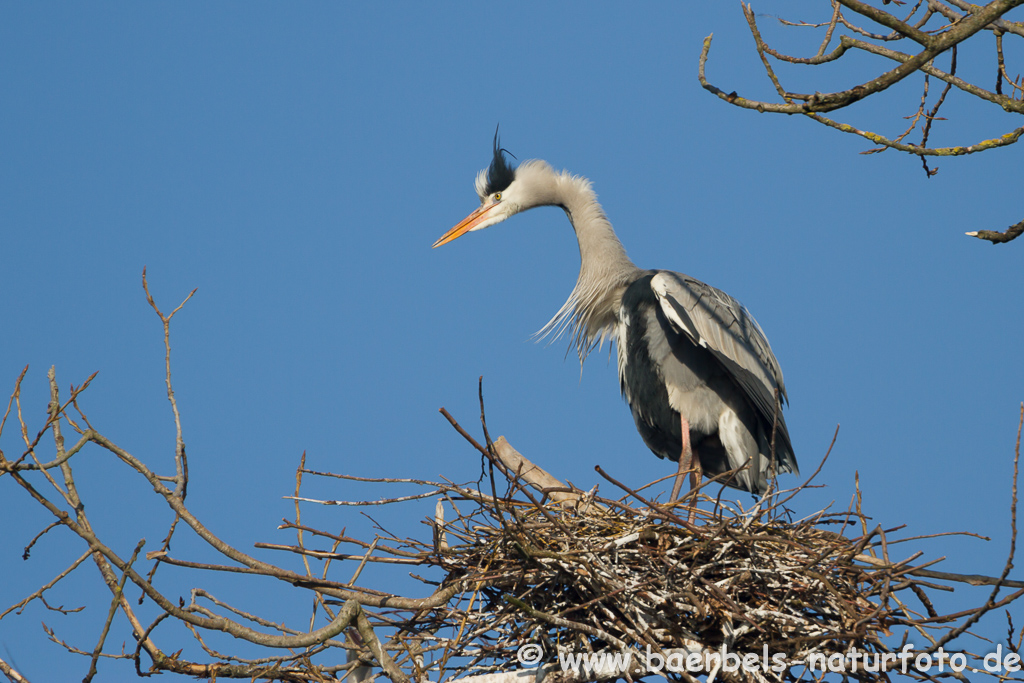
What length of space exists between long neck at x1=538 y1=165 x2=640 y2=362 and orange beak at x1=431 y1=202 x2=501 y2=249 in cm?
67

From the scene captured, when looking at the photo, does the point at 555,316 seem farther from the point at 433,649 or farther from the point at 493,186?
the point at 433,649

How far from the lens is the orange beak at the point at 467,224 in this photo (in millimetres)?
7156

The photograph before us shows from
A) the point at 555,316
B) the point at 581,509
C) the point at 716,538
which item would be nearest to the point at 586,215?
the point at 555,316

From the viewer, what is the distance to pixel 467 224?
724 centimetres

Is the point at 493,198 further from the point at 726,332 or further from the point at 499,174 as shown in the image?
the point at 726,332

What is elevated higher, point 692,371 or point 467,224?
point 467,224

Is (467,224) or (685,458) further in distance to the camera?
(467,224)

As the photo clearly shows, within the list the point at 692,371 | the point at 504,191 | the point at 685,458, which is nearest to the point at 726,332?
the point at 692,371

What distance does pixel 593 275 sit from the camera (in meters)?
6.33

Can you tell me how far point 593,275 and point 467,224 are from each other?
134 centimetres

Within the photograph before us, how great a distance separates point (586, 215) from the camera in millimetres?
6605

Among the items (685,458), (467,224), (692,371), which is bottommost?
(685,458)

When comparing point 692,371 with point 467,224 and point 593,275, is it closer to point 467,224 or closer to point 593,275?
point 593,275

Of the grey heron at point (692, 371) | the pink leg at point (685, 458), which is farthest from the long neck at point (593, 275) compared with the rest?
the pink leg at point (685, 458)
